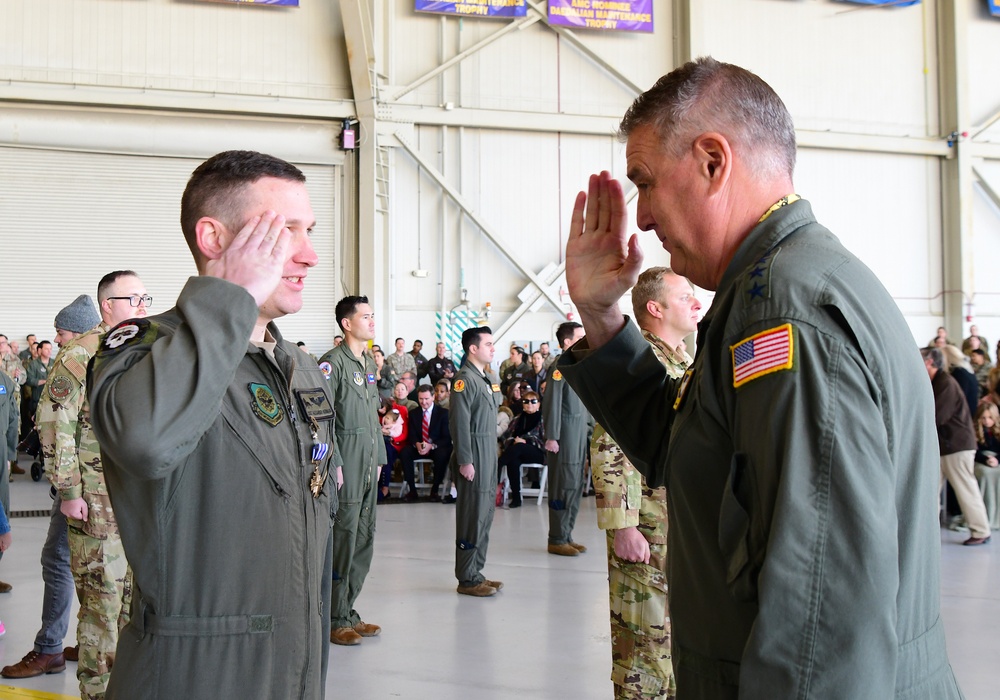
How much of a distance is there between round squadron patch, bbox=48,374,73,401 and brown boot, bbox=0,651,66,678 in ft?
4.36

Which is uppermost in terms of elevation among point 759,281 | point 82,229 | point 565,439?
point 82,229

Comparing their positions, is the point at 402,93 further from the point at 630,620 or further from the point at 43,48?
the point at 630,620

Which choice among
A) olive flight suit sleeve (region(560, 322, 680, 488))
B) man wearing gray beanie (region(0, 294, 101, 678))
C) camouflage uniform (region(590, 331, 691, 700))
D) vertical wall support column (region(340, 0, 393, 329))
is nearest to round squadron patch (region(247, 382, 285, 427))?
olive flight suit sleeve (region(560, 322, 680, 488))

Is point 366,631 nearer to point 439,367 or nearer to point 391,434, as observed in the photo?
point 391,434

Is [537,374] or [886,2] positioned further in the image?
[886,2]

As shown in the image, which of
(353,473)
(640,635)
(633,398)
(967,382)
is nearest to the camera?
(633,398)

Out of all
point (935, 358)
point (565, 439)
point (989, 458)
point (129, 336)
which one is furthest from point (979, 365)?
point (129, 336)

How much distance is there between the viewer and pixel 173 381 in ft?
4.58

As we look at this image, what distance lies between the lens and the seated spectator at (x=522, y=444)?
984 centimetres

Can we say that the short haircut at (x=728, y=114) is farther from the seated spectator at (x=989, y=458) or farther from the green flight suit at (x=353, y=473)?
the seated spectator at (x=989, y=458)

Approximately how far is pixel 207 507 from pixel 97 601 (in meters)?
2.56

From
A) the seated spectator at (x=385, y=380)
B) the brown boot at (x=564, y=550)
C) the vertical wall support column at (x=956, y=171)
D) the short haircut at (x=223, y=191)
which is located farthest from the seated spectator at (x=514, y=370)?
the short haircut at (x=223, y=191)

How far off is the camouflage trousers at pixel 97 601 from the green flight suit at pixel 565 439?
13.8 feet

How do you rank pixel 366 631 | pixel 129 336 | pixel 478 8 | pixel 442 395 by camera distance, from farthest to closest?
1. pixel 478 8
2. pixel 442 395
3. pixel 366 631
4. pixel 129 336
